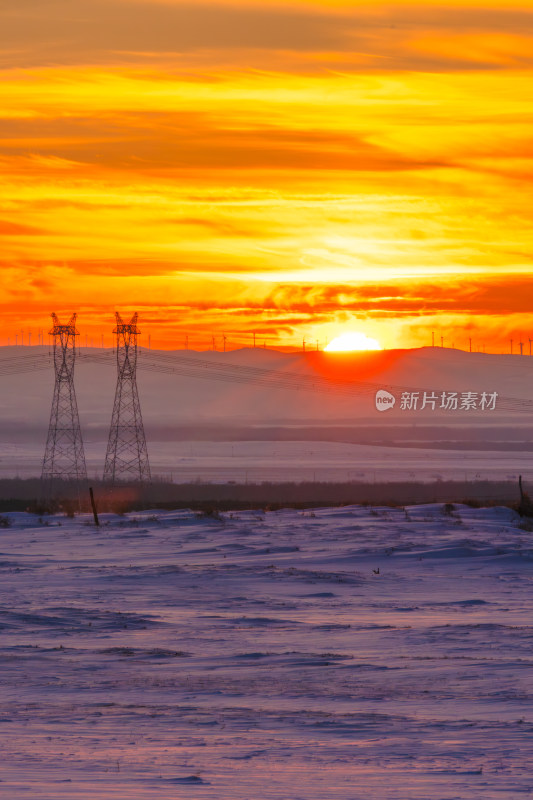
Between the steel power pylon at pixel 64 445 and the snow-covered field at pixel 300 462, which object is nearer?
the steel power pylon at pixel 64 445

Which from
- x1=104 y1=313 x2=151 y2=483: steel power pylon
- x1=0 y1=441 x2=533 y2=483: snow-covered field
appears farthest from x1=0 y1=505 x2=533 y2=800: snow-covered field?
x1=0 y1=441 x2=533 y2=483: snow-covered field

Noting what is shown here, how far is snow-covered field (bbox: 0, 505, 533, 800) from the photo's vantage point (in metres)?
10.7

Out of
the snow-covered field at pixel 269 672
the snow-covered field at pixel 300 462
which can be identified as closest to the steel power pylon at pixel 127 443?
the snow-covered field at pixel 300 462

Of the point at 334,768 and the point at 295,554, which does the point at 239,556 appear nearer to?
the point at 295,554

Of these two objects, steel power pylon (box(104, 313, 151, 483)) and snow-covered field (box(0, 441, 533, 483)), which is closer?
steel power pylon (box(104, 313, 151, 483))

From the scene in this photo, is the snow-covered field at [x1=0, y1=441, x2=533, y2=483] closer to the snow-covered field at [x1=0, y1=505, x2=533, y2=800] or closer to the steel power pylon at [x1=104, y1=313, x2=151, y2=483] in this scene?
the steel power pylon at [x1=104, y1=313, x2=151, y2=483]

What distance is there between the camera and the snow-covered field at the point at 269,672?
10672mm

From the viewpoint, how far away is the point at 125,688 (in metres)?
14.6

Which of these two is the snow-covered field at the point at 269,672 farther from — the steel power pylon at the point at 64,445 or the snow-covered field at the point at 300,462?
the snow-covered field at the point at 300,462

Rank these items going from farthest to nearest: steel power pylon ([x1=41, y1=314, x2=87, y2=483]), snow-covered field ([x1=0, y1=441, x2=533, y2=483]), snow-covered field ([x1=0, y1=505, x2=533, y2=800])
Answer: snow-covered field ([x1=0, y1=441, x2=533, y2=483]) < steel power pylon ([x1=41, y1=314, x2=87, y2=483]) < snow-covered field ([x1=0, y1=505, x2=533, y2=800])

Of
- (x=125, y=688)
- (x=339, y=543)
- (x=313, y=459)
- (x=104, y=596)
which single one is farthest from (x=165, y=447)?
(x=125, y=688)

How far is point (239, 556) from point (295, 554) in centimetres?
142

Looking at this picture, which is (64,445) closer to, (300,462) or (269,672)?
(300,462)

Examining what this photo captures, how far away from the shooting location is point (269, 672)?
15.5 metres
